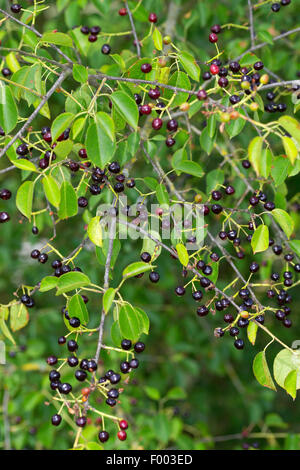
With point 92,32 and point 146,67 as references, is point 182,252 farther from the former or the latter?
point 92,32

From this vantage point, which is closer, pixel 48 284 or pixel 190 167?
pixel 48 284

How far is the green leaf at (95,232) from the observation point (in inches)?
49.3

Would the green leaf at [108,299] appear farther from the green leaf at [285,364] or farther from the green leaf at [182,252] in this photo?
the green leaf at [285,364]

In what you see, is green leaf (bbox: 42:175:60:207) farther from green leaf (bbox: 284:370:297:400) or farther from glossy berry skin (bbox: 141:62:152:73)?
green leaf (bbox: 284:370:297:400)

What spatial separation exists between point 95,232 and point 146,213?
189 millimetres

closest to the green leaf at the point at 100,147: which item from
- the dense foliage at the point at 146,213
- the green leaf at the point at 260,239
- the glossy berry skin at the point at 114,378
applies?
the dense foliage at the point at 146,213

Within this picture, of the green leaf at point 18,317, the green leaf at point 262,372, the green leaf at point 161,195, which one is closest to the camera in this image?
the green leaf at point 262,372

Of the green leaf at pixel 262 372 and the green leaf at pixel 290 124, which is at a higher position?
the green leaf at pixel 290 124

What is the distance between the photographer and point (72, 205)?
1250 millimetres

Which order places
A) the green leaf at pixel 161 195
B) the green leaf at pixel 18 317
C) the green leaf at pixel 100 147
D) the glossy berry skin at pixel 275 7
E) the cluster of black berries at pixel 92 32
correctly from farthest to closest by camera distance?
the glossy berry skin at pixel 275 7
the cluster of black berries at pixel 92 32
the green leaf at pixel 18 317
the green leaf at pixel 161 195
the green leaf at pixel 100 147

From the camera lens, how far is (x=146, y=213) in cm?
138

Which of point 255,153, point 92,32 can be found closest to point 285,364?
point 255,153
